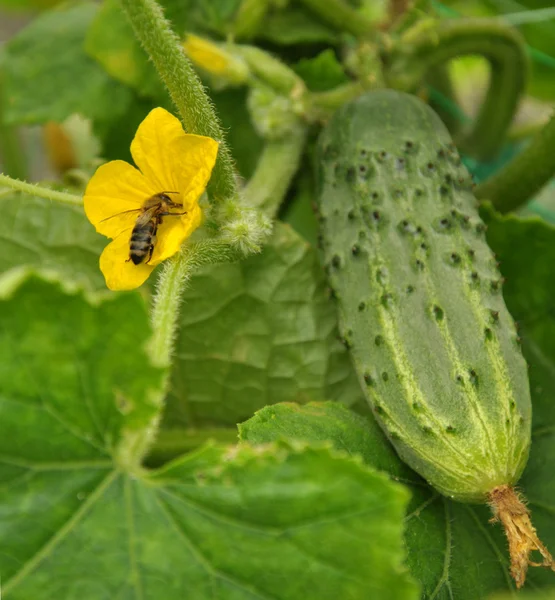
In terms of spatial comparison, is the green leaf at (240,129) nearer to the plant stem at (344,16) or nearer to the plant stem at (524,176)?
the plant stem at (344,16)

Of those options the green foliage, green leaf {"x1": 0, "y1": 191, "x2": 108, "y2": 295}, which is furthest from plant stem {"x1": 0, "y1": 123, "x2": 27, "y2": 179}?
green leaf {"x1": 0, "y1": 191, "x2": 108, "y2": 295}

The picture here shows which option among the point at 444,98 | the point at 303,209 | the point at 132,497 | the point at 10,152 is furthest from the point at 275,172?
the point at 10,152

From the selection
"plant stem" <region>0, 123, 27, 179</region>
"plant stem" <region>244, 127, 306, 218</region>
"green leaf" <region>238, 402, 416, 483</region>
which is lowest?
"plant stem" <region>0, 123, 27, 179</region>

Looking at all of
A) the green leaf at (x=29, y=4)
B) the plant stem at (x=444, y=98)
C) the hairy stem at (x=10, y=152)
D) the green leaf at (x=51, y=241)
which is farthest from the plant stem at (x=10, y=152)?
the plant stem at (x=444, y=98)

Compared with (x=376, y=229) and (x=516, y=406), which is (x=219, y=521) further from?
(x=376, y=229)

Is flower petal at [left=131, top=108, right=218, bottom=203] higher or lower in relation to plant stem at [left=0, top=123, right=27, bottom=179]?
higher

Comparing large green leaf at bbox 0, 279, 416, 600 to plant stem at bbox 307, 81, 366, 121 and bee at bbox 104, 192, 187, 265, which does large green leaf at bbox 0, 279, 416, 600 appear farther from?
plant stem at bbox 307, 81, 366, 121
